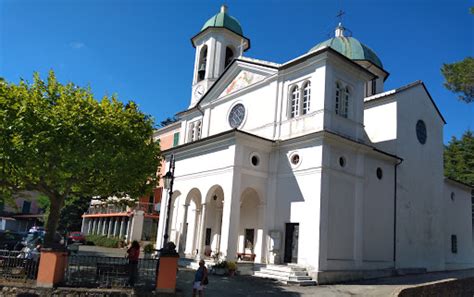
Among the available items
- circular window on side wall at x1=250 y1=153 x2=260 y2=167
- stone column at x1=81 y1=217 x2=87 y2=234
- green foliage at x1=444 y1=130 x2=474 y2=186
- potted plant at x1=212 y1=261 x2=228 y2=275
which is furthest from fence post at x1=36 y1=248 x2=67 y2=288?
stone column at x1=81 y1=217 x2=87 y2=234

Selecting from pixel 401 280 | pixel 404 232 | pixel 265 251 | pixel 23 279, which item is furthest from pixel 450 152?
pixel 23 279

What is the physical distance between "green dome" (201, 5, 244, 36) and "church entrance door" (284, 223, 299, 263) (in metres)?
15.0

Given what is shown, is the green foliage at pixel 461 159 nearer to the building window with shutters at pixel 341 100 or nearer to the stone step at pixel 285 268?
the building window with shutters at pixel 341 100

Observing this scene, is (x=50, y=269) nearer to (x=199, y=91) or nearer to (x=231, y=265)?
(x=231, y=265)

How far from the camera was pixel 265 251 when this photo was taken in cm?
1905

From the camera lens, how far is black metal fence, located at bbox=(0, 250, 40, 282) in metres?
12.6

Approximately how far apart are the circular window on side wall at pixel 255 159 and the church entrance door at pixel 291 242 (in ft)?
10.5

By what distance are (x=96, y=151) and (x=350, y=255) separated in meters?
11.9

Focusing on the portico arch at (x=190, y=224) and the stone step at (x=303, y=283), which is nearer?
the stone step at (x=303, y=283)

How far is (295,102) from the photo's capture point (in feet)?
66.4

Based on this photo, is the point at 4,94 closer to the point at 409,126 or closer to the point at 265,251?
the point at 265,251

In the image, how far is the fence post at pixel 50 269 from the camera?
11.7 meters

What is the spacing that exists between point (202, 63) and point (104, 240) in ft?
64.8

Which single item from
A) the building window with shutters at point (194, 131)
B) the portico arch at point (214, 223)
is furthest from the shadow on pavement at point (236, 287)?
the building window with shutters at point (194, 131)
